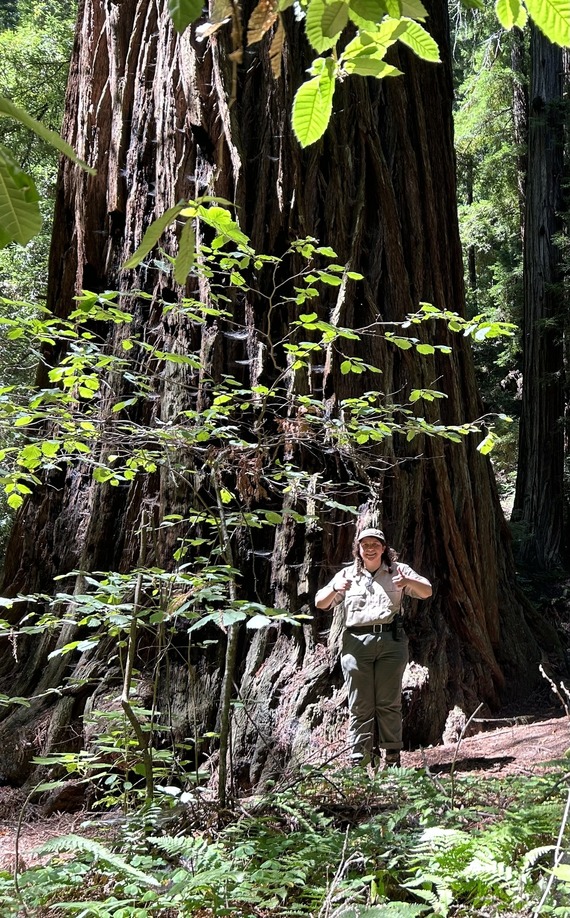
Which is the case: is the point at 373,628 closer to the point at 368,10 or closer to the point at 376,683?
the point at 376,683

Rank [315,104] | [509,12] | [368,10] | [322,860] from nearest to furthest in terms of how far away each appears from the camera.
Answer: [368,10], [509,12], [315,104], [322,860]

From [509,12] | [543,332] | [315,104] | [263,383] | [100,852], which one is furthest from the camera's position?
[543,332]

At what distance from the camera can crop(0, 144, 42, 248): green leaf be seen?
88 cm

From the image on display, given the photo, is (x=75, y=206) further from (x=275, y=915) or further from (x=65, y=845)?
(x=275, y=915)

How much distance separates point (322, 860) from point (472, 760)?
209 cm

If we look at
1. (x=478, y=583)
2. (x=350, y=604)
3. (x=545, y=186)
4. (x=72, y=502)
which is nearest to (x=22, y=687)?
(x=72, y=502)

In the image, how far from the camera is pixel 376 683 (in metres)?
3.94

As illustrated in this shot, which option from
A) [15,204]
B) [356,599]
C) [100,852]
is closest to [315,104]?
[15,204]

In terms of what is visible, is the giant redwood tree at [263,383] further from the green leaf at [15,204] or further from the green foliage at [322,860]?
the green leaf at [15,204]

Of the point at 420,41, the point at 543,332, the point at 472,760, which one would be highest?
the point at 543,332

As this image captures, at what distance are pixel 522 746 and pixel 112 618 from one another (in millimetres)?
2736

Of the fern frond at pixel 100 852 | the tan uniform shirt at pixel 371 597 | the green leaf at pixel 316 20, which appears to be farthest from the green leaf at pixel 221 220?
the tan uniform shirt at pixel 371 597

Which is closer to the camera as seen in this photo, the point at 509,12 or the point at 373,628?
the point at 509,12

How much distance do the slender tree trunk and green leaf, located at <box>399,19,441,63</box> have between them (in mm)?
7874
